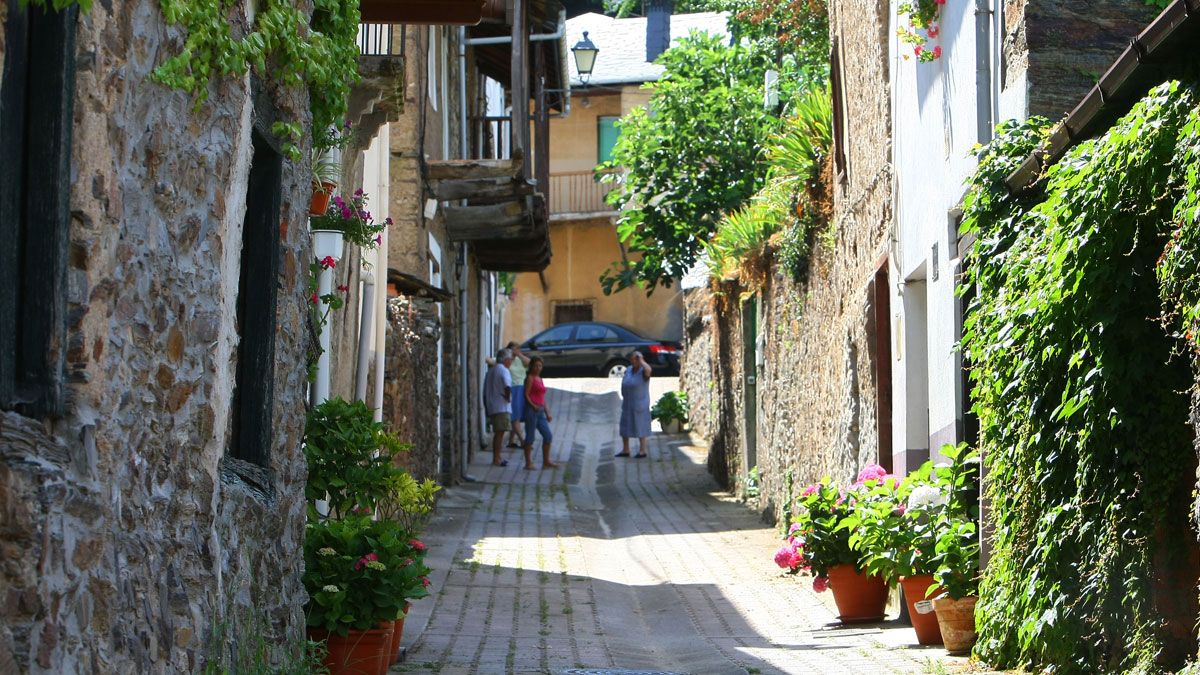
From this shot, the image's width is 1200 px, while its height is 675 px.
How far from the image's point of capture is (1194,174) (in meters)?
4.91

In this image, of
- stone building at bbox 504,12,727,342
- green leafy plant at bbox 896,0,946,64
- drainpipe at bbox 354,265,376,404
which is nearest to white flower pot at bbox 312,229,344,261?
drainpipe at bbox 354,265,376,404

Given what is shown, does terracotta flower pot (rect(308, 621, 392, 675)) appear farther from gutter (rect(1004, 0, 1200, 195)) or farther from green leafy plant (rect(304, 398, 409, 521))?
gutter (rect(1004, 0, 1200, 195))

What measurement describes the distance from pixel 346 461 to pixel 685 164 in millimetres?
14471

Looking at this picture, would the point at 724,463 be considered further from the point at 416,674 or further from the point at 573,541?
the point at 416,674

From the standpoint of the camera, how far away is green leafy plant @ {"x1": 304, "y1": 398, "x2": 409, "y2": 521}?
7461 millimetres

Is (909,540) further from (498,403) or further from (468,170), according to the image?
(498,403)

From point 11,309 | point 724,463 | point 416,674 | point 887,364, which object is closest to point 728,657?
point 416,674

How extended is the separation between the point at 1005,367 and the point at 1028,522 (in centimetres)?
68

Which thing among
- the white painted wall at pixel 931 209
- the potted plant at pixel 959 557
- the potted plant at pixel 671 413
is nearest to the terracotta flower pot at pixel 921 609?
the potted plant at pixel 959 557

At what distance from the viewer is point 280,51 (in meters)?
5.77

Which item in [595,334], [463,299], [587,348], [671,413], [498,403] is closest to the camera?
[498,403]

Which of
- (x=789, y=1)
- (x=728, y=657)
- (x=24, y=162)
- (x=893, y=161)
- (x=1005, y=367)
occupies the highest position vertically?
(x=789, y=1)

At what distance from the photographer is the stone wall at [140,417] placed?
3592 millimetres

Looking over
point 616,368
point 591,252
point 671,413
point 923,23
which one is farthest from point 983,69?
point 591,252
